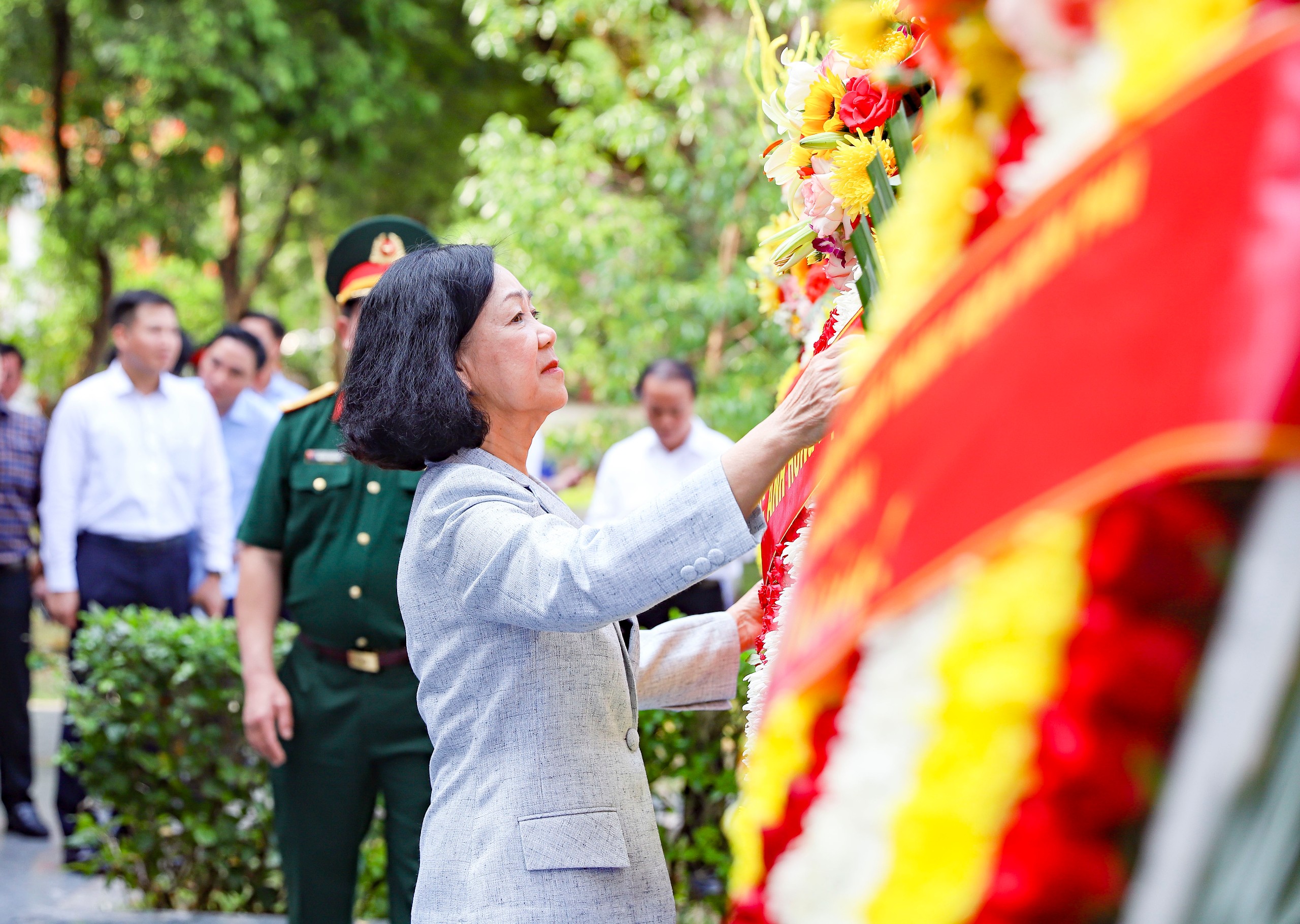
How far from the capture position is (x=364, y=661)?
290 cm

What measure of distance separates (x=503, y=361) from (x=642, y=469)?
13.7 ft

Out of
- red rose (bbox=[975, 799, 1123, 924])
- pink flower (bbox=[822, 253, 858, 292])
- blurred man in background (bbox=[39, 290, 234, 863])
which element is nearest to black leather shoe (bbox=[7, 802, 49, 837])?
blurred man in background (bbox=[39, 290, 234, 863])

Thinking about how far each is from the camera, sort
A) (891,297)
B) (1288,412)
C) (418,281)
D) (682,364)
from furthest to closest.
→ 1. (682,364)
2. (418,281)
3. (891,297)
4. (1288,412)

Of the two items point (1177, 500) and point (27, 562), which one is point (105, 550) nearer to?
point (27, 562)

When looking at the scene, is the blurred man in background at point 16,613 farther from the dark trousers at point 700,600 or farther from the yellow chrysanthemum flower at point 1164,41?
the yellow chrysanthemum flower at point 1164,41

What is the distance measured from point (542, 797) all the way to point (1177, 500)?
1.21m

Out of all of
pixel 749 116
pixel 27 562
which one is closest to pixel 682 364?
pixel 749 116

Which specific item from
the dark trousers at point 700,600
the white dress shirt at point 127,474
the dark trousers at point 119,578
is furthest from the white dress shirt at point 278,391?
the dark trousers at point 700,600

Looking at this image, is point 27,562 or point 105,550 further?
point 27,562

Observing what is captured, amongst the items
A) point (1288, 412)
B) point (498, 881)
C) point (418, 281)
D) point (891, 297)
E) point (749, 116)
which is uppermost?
point (749, 116)

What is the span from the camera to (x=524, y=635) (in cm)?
173

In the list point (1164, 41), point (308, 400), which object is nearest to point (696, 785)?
point (308, 400)

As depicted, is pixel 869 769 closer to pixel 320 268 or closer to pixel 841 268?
pixel 841 268

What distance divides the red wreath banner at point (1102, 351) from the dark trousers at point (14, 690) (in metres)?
5.39
